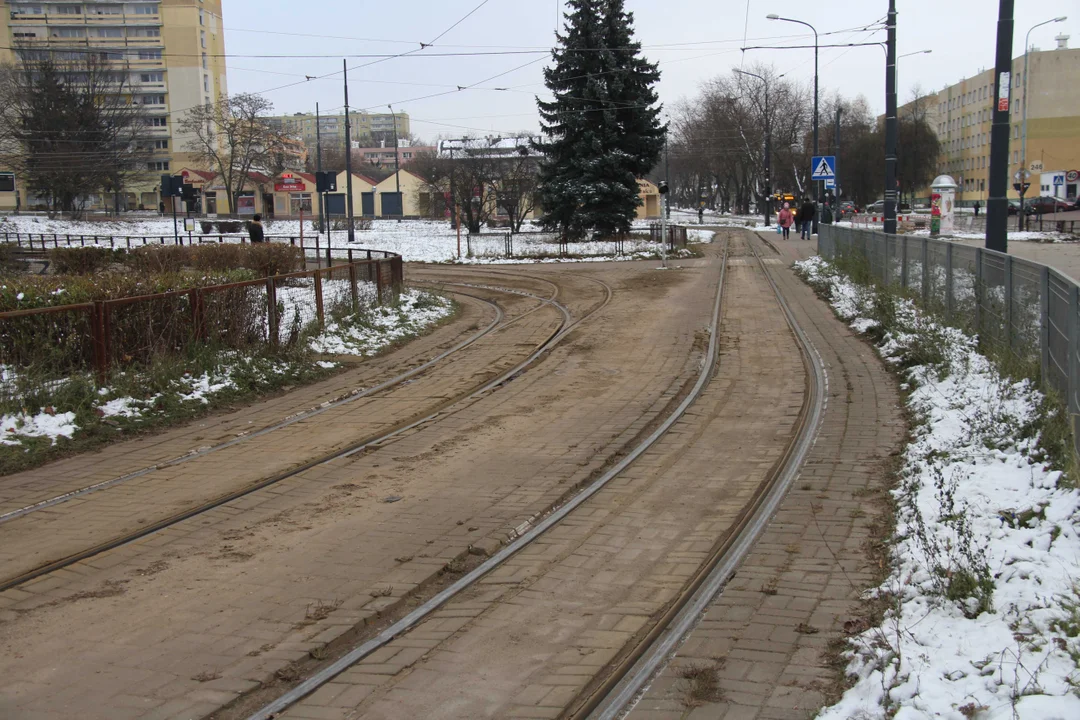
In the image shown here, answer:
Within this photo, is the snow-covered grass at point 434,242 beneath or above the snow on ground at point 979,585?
above

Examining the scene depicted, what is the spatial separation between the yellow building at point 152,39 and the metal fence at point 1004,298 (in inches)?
3929

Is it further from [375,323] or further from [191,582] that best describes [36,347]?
[375,323]

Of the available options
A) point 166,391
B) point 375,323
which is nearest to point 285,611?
point 166,391

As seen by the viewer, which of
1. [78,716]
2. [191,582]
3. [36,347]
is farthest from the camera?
[36,347]

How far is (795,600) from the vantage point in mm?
5316

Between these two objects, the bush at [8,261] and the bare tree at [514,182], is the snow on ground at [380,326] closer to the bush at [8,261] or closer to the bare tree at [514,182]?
the bush at [8,261]

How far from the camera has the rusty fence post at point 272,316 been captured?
1318 cm

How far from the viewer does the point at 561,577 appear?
5691 millimetres

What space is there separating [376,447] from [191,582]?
3318mm

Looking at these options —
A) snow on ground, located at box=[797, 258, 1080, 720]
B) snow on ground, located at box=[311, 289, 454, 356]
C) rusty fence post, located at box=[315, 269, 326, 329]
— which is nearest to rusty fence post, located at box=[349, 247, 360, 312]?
snow on ground, located at box=[311, 289, 454, 356]

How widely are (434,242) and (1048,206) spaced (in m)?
47.0

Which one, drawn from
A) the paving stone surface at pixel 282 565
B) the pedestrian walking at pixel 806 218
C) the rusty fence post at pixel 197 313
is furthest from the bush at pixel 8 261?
the pedestrian walking at pixel 806 218

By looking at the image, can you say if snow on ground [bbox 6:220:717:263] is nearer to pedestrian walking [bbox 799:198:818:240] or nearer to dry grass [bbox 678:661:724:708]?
pedestrian walking [bbox 799:198:818:240]

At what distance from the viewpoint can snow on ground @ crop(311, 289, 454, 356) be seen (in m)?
14.6
